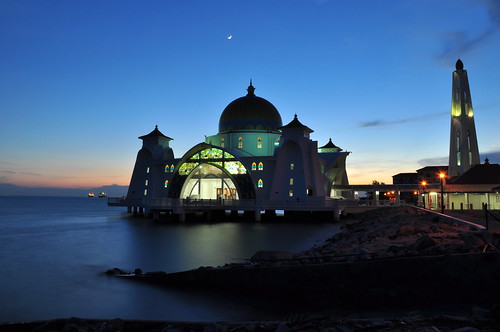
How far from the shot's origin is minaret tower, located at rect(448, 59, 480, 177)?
4009cm

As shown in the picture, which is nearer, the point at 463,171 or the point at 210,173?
the point at 463,171

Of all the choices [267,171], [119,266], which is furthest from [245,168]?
[119,266]

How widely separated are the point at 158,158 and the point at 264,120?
546 inches

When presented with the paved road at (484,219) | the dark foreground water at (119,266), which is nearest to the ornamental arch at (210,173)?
the dark foreground water at (119,266)

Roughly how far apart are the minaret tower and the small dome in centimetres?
2011

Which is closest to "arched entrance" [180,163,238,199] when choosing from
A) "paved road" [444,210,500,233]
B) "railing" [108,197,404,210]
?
"railing" [108,197,404,210]

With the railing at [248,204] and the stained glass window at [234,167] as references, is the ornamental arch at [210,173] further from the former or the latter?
the railing at [248,204]

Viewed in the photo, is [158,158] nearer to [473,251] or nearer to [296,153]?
[296,153]

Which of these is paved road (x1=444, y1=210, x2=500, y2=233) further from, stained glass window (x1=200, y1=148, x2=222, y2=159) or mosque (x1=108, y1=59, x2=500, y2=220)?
stained glass window (x1=200, y1=148, x2=222, y2=159)

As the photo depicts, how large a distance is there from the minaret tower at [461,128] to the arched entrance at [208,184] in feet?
78.8

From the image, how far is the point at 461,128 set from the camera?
1585 inches

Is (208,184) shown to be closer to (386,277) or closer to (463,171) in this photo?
(463,171)

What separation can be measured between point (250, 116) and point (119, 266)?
1353 inches

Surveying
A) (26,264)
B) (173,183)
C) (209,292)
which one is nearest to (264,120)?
(173,183)
